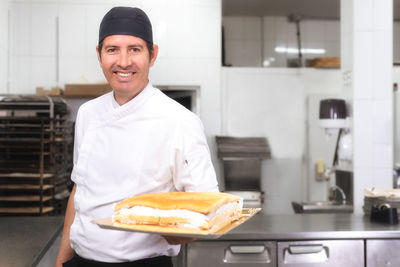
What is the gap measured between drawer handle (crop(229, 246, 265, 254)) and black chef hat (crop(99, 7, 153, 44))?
4.68 feet

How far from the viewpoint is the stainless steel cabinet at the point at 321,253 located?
8.37 ft

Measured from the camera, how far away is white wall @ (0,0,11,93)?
4.12m

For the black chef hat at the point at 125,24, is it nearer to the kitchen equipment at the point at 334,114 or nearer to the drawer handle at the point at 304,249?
the drawer handle at the point at 304,249

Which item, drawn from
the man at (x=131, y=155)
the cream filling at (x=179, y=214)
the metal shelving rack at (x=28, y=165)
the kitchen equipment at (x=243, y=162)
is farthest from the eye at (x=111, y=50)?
the kitchen equipment at (x=243, y=162)

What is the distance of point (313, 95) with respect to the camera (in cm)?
555

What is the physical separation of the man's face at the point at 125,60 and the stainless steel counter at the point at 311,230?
4.26 ft

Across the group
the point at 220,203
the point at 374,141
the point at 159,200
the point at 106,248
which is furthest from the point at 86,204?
the point at 374,141

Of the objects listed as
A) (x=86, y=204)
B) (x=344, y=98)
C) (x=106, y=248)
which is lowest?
(x=106, y=248)

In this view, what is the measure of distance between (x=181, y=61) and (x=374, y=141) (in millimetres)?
1990

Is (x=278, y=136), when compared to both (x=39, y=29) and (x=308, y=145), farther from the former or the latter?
(x=39, y=29)

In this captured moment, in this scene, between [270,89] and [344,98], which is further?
[270,89]

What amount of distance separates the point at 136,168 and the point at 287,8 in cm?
534

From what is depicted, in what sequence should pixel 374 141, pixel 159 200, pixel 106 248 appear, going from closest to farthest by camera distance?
pixel 159 200, pixel 106 248, pixel 374 141

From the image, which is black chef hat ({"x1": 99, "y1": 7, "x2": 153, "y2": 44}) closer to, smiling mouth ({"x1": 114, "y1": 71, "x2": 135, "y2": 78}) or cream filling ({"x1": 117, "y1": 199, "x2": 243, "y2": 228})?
smiling mouth ({"x1": 114, "y1": 71, "x2": 135, "y2": 78})
